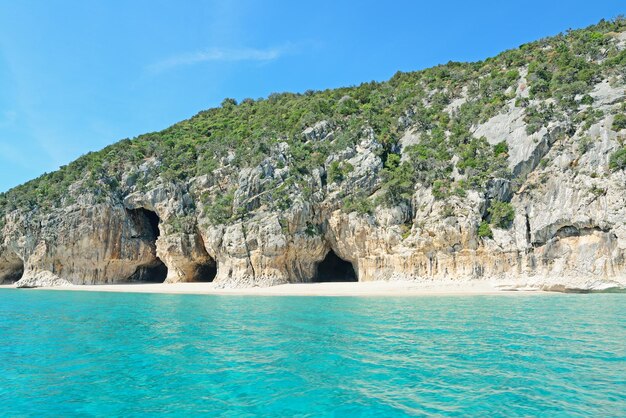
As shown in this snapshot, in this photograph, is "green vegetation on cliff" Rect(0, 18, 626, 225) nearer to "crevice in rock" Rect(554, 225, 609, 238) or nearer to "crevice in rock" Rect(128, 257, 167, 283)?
→ "crevice in rock" Rect(554, 225, 609, 238)

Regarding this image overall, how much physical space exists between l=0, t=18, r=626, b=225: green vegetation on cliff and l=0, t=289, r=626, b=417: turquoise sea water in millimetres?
21759

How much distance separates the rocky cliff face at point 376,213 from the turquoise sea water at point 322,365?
13858 millimetres

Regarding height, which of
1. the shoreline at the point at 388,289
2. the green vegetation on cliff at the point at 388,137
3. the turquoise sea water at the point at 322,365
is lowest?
the shoreline at the point at 388,289

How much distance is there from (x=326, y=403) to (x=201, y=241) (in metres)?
41.7

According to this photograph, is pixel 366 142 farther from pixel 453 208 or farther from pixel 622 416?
pixel 622 416

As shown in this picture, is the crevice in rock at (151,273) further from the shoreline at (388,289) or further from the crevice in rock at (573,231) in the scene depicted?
the crevice in rock at (573,231)

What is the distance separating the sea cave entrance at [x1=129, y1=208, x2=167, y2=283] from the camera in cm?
5161

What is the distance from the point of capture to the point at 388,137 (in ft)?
156

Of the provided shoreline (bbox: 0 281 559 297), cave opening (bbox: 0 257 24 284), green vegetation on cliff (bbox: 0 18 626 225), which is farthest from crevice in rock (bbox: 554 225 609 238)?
cave opening (bbox: 0 257 24 284)

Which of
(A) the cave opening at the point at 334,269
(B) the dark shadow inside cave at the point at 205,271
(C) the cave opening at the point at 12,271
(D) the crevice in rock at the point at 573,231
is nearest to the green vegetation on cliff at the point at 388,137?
(D) the crevice in rock at the point at 573,231

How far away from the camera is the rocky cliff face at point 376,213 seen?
31.1 m

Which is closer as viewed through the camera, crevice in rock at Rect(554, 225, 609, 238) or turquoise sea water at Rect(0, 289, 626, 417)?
turquoise sea water at Rect(0, 289, 626, 417)

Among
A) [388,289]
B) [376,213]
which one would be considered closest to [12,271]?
[376,213]

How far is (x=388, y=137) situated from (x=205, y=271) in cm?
2780
